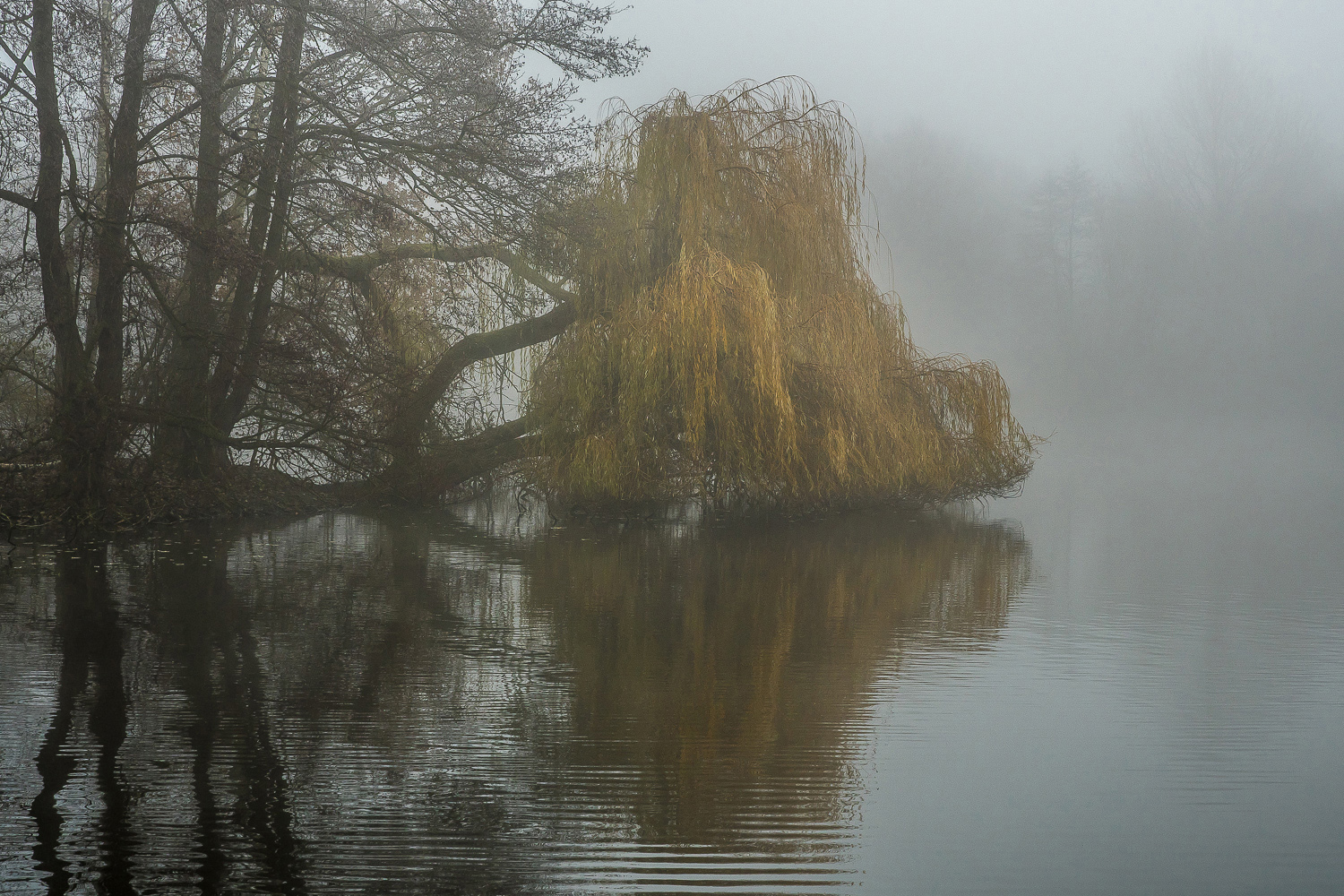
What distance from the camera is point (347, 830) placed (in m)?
2.38

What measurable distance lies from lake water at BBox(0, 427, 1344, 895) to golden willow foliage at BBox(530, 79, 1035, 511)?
1.95 metres

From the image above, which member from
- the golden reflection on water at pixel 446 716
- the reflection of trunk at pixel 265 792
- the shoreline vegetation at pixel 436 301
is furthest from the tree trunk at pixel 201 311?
the reflection of trunk at pixel 265 792

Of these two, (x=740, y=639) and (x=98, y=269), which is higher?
(x=98, y=269)

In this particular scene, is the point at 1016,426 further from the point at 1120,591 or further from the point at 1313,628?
the point at 1313,628

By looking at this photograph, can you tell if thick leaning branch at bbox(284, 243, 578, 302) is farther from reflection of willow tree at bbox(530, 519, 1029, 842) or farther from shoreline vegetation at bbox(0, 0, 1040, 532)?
reflection of willow tree at bbox(530, 519, 1029, 842)

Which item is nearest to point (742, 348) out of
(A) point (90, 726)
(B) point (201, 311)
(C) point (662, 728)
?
(B) point (201, 311)

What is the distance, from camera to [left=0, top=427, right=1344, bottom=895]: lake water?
2281 mm

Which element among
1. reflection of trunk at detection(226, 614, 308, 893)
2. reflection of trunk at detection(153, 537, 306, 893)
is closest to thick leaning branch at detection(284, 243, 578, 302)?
reflection of trunk at detection(153, 537, 306, 893)

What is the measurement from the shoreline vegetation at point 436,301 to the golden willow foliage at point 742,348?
0.02 meters

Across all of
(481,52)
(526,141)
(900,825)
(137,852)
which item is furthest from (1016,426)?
(137,852)

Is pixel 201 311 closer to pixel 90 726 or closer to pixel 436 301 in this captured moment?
pixel 436 301

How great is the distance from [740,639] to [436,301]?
6.09 m

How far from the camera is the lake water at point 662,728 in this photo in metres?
2.28

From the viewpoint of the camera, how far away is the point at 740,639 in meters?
4.55
